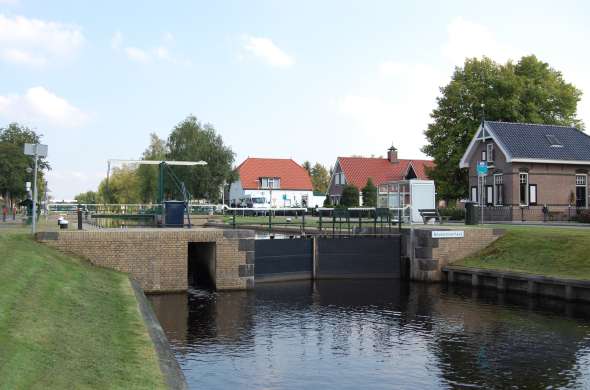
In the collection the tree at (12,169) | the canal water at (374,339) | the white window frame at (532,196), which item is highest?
the tree at (12,169)

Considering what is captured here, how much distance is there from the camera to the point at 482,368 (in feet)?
41.4

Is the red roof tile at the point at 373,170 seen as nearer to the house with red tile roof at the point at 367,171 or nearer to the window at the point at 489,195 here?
the house with red tile roof at the point at 367,171

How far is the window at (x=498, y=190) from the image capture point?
41688 mm

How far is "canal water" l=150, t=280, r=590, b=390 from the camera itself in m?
11.9

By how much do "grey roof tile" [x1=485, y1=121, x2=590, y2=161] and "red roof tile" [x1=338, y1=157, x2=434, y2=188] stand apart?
3089 centimetres

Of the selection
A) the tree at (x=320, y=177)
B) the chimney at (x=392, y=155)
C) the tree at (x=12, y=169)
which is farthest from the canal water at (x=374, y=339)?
the tree at (x=320, y=177)

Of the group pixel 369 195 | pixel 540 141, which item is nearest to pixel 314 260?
pixel 540 141

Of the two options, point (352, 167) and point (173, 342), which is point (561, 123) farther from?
point (173, 342)

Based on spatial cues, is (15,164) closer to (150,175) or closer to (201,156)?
(201,156)

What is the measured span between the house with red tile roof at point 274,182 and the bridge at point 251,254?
179ft

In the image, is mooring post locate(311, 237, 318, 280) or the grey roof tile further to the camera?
the grey roof tile

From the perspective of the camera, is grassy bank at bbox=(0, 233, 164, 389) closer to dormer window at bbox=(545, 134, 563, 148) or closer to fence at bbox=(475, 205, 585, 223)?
fence at bbox=(475, 205, 585, 223)

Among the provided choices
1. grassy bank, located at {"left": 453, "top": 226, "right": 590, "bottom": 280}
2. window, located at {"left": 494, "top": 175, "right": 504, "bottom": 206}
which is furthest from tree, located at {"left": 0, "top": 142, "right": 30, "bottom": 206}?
grassy bank, located at {"left": 453, "top": 226, "right": 590, "bottom": 280}

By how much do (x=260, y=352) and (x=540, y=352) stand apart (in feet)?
21.3
